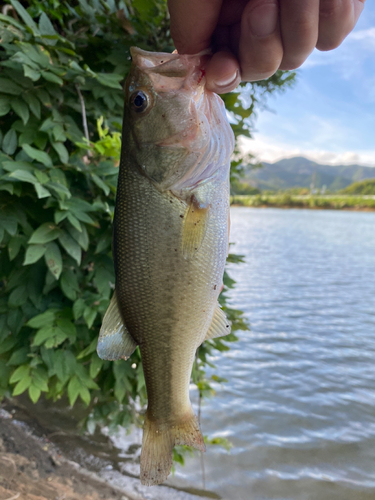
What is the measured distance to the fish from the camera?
140 centimetres

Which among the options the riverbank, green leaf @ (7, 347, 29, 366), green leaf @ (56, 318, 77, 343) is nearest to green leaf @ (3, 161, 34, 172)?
green leaf @ (56, 318, 77, 343)

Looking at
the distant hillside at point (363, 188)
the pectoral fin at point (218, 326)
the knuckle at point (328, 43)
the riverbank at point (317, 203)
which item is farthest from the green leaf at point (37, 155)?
the distant hillside at point (363, 188)

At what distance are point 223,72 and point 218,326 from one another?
1.07 meters

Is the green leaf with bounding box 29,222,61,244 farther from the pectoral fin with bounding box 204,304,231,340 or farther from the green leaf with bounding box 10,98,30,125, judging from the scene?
the pectoral fin with bounding box 204,304,231,340

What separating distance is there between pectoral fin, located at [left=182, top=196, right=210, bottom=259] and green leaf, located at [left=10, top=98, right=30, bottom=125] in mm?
1629

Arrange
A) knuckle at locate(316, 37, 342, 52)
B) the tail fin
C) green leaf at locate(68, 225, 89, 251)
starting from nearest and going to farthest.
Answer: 1. knuckle at locate(316, 37, 342, 52)
2. the tail fin
3. green leaf at locate(68, 225, 89, 251)

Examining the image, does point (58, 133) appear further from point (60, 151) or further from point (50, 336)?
point (50, 336)

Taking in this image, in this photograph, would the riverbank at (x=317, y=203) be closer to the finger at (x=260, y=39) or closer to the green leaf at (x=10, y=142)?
the green leaf at (x=10, y=142)

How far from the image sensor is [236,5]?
1.41 m

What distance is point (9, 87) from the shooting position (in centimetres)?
241

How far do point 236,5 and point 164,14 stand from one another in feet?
6.07

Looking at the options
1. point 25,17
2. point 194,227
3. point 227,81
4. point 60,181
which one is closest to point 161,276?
point 194,227

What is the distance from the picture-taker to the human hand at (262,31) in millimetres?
1189

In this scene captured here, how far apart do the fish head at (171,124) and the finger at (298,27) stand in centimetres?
31
